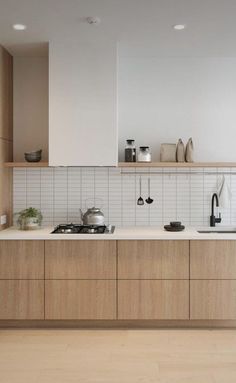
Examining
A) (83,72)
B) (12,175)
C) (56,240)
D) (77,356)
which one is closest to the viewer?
(77,356)

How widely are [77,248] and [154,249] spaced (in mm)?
680

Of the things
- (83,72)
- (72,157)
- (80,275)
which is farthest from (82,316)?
(83,72)

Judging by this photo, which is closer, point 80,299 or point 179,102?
point 80,299

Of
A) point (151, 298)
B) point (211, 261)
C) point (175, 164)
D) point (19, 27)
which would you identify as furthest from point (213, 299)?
point (19, 27)

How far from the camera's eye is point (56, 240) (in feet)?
11.5

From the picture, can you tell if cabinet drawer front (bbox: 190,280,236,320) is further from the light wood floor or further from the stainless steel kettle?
the stainless steel kettle

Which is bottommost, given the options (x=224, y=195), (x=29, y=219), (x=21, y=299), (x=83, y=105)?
(x=21, y=299)

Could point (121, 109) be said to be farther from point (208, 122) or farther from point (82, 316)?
point (82, 316)

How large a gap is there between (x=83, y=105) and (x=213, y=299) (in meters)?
2.13

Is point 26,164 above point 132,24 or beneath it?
beneath

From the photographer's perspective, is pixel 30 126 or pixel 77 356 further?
pixel 30 126

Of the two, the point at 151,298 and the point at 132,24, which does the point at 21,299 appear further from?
the point at 132,24

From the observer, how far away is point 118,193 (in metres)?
4.16

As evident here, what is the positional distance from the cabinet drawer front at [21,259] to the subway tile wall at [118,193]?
27.0 inches
